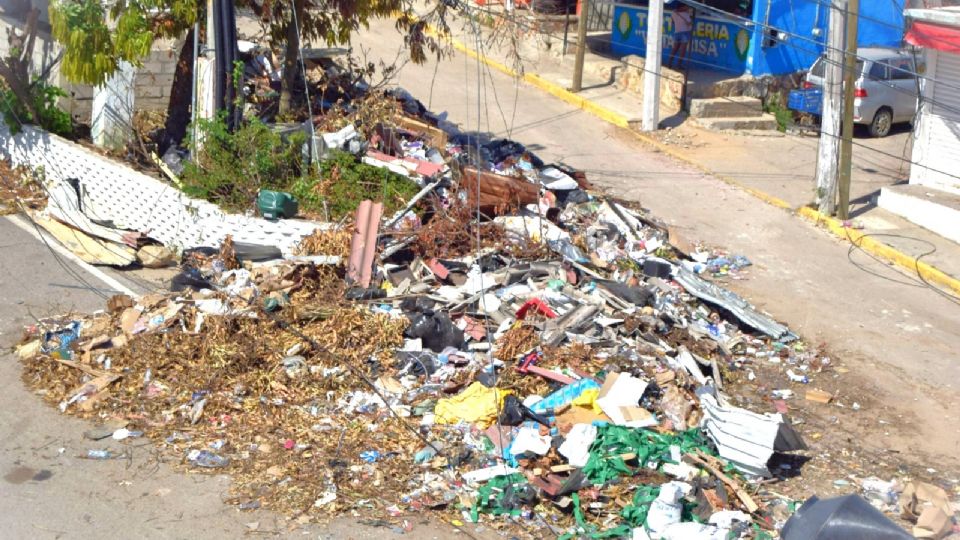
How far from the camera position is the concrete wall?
16281mm

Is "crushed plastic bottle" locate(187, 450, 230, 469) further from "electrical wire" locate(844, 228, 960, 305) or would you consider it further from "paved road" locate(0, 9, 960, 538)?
"electrical wire" locate(844, 228, 960, 305)

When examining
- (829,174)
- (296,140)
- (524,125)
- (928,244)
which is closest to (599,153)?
(524,125)

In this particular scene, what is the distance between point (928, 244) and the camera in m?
15.5

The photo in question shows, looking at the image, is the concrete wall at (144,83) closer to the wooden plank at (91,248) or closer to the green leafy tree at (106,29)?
the green leafy tree at (106,29)

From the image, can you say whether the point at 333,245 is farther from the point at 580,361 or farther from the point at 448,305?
the point at 580,361

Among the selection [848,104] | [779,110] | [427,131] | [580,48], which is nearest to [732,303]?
[848,104]

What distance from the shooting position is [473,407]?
941 cm

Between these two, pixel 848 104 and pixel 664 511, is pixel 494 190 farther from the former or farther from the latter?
pixel 664 511

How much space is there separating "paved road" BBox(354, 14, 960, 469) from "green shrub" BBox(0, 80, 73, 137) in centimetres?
615

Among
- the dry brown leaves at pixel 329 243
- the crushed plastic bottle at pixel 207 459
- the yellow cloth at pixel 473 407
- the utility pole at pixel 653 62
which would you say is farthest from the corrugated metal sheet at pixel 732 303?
the utility pole at pixel 653 62

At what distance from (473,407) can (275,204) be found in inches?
181

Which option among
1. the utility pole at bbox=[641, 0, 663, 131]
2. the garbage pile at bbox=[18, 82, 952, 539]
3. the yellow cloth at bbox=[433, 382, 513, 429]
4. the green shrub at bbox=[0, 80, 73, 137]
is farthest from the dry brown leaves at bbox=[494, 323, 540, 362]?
the utility pole at bbox=[641, 0, 663, 131]

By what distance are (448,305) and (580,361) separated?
1692 mm

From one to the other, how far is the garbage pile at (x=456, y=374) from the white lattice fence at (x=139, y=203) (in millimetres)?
413
